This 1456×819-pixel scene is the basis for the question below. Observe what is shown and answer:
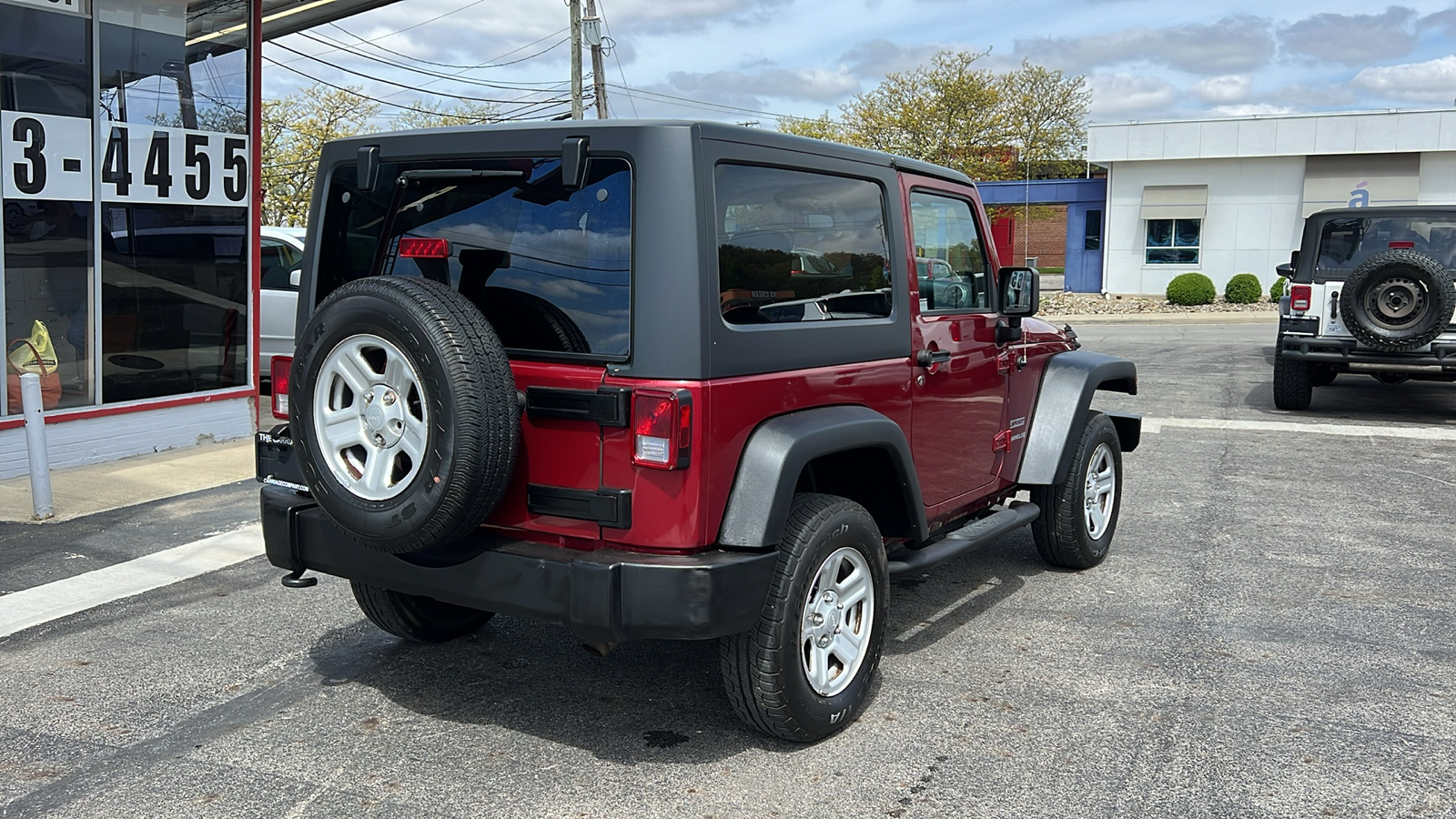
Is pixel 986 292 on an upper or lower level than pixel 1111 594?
upper

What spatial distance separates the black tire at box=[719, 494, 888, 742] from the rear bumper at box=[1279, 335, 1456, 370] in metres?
8.57

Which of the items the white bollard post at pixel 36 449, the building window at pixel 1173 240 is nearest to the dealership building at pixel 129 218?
the white bollard post at pixel 36 449

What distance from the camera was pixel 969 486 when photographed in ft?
16.8

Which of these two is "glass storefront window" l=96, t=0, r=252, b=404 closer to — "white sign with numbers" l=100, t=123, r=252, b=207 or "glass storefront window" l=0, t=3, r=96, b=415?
"white sign with numbers" l=100, t=123, r=252, b=207

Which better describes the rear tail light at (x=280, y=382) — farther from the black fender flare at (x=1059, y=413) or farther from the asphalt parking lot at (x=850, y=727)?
the black fender flare at (x=1059, y=413)

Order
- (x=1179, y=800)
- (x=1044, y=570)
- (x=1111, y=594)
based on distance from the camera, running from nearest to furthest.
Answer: (x=1179, y=800) → (x=1111, y=594) → (x=1044, y=570)

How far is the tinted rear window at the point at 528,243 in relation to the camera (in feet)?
11.7

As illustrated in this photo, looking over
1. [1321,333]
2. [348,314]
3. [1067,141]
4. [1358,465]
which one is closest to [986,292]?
[348,314]

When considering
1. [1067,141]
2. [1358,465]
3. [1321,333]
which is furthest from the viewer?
[1067,141]

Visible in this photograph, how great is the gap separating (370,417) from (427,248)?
2.00 ft

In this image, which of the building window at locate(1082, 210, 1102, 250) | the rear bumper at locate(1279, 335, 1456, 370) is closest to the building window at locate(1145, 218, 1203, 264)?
the building window at locate(1082, 210, 1102, 250)

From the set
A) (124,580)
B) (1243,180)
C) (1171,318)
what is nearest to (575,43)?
(1171,318)

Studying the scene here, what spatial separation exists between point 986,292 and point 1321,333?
7.27 meters

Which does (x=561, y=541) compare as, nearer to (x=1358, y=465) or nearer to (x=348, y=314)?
(x=348, y=314)
